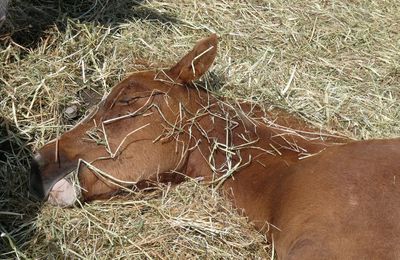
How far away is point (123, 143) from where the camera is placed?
151 inches

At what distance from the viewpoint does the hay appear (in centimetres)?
357

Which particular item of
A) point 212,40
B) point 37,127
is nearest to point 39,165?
point 37,127

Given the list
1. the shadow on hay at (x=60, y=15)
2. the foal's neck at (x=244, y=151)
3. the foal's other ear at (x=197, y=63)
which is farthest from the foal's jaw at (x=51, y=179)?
the shadow on hay at (x=60, y=15)

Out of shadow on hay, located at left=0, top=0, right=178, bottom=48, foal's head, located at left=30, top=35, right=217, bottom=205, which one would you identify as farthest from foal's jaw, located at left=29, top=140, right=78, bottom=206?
shadow on hay, located at left=0, top=0, right=178, bottom=48

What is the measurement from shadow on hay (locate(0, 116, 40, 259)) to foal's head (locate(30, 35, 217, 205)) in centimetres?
13

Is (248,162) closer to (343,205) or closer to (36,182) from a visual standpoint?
(343,205)

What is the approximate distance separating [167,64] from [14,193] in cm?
159

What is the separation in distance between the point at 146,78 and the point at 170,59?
1.04 metres

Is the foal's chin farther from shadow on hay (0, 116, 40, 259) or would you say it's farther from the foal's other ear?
the foal's other ear

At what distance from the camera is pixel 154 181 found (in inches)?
153

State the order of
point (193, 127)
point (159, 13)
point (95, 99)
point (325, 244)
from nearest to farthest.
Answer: point (325, 244)
point (193, 127)
point (95, 99)
point (159, 13)

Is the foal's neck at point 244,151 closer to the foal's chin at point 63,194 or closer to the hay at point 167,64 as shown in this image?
the hay at point 167,64

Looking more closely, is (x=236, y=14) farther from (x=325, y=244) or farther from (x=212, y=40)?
(x=325, y=244)

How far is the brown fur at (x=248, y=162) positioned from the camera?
325cm
